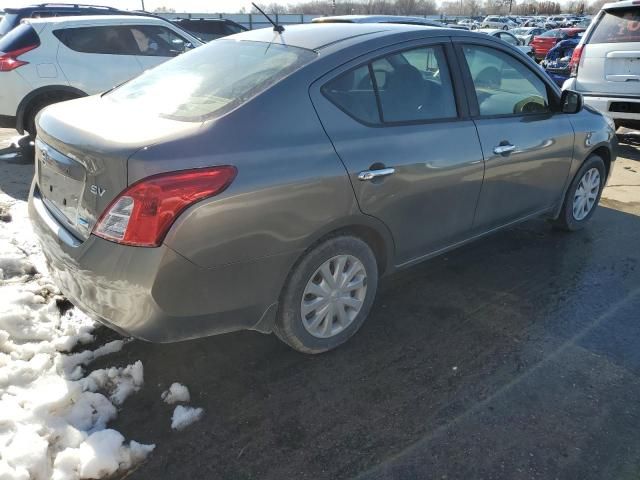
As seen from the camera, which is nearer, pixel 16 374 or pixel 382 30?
pixel 16 374

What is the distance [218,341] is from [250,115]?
53.4 inches

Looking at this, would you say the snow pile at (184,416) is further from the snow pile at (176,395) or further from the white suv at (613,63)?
the white suv at (613,63)

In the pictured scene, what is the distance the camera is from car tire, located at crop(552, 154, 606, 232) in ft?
14.7

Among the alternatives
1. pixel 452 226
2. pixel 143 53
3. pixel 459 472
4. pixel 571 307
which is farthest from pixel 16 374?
pixel 143 53

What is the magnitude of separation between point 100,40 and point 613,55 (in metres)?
6.92

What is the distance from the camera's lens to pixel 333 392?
105 inches

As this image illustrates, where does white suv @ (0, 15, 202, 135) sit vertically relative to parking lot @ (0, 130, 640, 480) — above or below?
above

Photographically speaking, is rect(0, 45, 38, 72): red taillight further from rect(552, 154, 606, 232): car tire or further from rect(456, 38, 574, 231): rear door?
rect(552, 154, 606, 232): car tire

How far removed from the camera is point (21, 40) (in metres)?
6.61

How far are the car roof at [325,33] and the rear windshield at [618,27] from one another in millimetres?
5021

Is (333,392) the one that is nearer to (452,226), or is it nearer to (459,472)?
(459,472)

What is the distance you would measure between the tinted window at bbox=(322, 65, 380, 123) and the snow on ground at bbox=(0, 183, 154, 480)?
169 cm

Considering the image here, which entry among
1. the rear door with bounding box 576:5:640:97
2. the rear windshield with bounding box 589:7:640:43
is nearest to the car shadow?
the rear door with bounding box 576:5:640:97

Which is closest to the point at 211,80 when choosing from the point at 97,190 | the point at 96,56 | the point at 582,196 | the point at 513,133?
the point at 97,190
